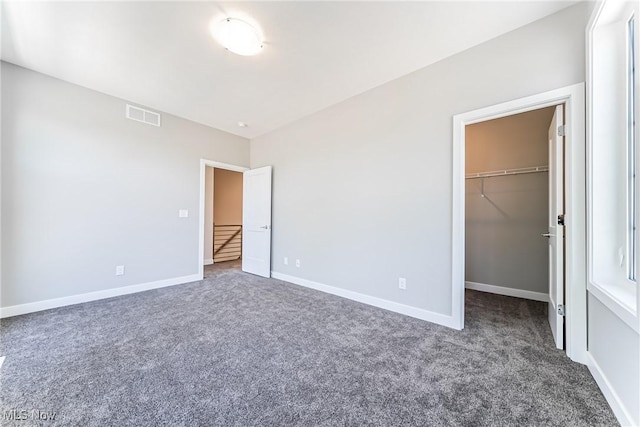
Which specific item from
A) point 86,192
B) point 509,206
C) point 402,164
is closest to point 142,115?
point 86,192

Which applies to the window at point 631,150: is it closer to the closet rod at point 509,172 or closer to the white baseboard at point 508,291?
the closet rod at point 509,172

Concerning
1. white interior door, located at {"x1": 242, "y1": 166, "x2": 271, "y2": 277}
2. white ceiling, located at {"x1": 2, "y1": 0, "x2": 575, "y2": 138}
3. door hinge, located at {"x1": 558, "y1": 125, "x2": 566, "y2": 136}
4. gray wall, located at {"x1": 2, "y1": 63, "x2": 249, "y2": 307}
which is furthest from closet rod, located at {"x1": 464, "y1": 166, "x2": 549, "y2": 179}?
gray wall, located at {"x1": 2, "y1": 63, "x2": 249, "y2": 307}

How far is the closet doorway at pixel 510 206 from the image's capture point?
10.5ft

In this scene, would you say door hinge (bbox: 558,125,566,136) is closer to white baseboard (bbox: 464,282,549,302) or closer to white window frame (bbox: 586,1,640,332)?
white window frame (bbox: 586,1,640,332)

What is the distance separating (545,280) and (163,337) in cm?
450

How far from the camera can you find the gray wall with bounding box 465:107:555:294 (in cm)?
321

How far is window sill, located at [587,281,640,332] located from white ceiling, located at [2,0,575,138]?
83.2 inches

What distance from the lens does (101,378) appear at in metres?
1.58

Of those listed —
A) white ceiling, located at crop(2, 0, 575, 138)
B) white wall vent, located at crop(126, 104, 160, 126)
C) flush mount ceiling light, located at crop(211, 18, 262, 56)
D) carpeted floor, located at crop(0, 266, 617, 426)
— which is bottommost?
carpeted floor, located at crop(0, 266, 617, 426)

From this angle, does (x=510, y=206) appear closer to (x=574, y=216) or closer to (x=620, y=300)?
(x=574, y=216)

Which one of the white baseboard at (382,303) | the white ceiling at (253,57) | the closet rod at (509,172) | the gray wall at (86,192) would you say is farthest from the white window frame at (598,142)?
the gray wall at (86,192)

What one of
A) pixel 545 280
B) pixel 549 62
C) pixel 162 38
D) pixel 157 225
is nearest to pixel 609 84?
pixel 549 62

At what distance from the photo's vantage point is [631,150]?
1.49 metres

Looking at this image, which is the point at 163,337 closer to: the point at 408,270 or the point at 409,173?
the point at 408,270
